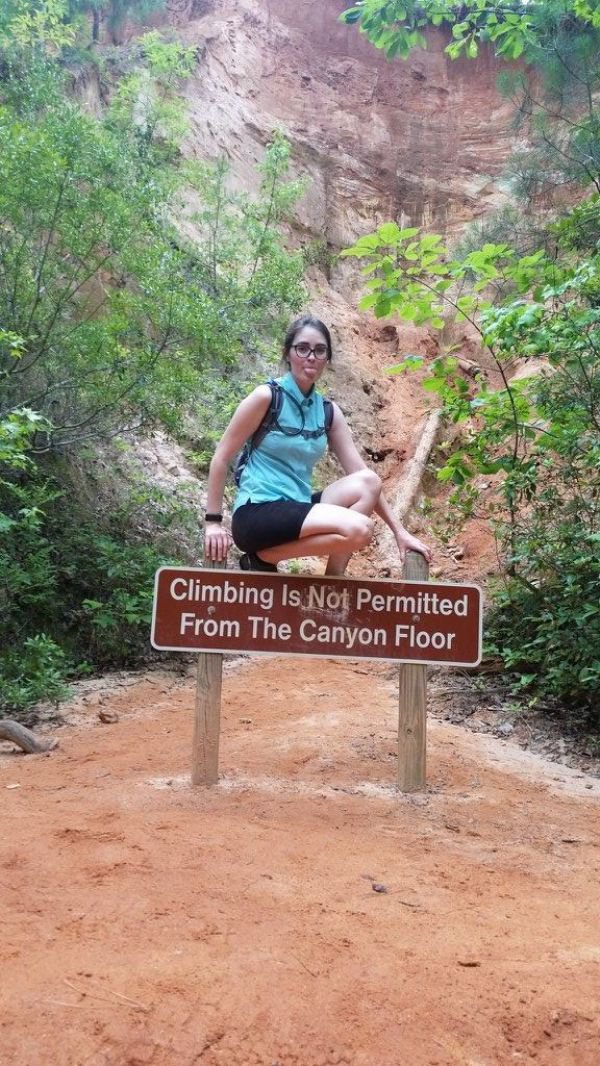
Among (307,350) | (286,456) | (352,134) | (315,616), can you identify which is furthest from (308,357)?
(352,134)

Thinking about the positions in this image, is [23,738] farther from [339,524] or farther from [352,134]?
[352,134]

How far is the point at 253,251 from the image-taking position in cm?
1114

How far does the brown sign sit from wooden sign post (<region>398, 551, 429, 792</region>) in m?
0.12

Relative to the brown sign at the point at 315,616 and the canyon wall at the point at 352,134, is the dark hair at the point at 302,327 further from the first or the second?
the canyon wall at the point at 352,134

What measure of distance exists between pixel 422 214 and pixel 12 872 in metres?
17.0

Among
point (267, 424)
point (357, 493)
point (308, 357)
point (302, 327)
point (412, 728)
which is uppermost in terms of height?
point (302, 327)

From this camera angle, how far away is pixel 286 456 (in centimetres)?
328

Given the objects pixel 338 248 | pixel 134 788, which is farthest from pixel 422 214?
pixel 134 788

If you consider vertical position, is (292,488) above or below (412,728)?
above

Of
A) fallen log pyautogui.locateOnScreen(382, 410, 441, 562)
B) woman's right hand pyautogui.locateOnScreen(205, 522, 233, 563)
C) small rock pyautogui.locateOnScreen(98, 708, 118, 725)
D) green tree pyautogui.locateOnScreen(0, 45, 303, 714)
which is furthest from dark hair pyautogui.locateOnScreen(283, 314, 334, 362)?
fallen log pyautogui.locateOnScreen(382, 410, 441, 562)

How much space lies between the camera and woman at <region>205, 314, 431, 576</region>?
312cm

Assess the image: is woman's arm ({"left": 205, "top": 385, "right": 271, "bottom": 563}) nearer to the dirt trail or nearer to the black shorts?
the black shorts

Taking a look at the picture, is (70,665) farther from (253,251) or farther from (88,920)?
(253,251)

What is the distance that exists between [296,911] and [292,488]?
1690 mm
